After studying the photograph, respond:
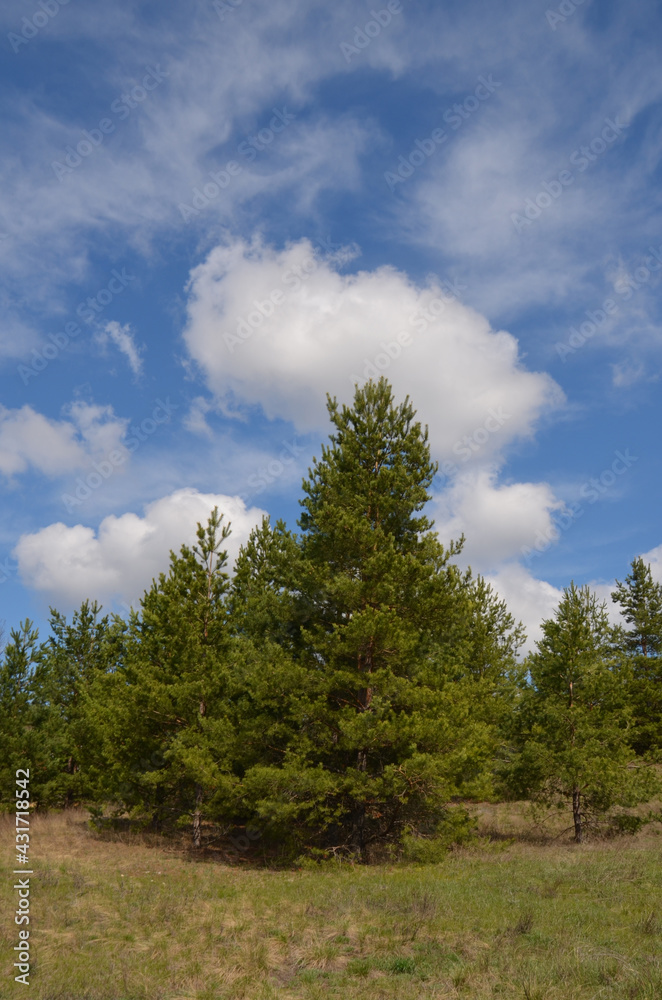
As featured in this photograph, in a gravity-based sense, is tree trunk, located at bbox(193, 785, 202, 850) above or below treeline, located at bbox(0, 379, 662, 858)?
below

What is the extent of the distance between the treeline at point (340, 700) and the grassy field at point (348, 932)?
211 centimetres

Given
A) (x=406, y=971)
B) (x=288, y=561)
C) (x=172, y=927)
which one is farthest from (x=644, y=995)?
(x=288, y=561)

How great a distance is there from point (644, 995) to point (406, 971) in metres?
3.01

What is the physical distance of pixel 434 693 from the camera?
16.4 m

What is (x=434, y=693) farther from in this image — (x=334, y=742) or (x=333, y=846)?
(x=333, y=846)

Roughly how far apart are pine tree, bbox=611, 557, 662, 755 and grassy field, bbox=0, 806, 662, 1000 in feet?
58.6

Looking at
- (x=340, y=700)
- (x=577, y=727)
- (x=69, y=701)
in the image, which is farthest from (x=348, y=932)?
(x=69, y=701)

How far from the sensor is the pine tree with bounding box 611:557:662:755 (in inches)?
1254

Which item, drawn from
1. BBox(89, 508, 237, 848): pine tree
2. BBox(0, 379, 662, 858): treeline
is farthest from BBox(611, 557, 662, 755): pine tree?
BBox(89, 508, 237, 848): pine tree

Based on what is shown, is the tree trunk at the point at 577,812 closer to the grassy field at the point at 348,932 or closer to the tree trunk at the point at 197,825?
the grassy field at the point at 348,932

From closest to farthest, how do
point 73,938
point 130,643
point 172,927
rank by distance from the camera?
point 73,938, point 172,927, point 130,643

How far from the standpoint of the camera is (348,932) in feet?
32.5

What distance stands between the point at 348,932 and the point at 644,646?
33.5 metres

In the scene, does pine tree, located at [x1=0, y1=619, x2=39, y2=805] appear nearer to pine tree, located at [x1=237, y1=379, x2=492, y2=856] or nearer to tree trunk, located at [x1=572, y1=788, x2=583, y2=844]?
pine tree, located at [x1=237, y1=379, x2=492, y2=856]
